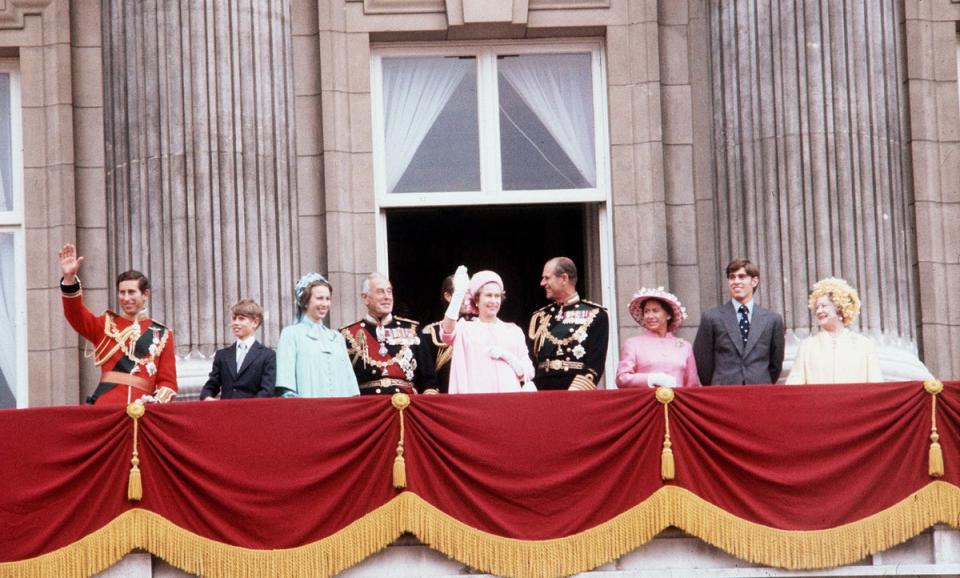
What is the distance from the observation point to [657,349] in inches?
755

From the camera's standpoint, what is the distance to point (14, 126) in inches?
906

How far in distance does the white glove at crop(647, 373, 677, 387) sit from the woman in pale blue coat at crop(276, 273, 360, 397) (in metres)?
2.31

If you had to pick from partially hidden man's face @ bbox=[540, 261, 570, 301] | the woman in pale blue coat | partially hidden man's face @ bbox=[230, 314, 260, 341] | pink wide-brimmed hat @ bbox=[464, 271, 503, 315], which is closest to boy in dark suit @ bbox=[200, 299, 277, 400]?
partially hidden man's face @ bbox=[230, 314, 260, 341]

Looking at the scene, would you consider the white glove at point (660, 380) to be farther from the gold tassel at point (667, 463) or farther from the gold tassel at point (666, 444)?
the gold tassel at point (667, 463)

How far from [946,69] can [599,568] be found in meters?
7.44

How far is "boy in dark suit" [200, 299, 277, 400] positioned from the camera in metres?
19.0

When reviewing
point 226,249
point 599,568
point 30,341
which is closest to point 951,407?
point 599,568

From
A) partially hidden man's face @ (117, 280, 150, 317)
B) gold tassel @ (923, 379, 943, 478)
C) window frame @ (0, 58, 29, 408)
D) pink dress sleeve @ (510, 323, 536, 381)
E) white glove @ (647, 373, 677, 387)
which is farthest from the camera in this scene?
window frame @ (0, 58, 29, 408)

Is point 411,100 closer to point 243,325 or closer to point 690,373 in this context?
point 243,325

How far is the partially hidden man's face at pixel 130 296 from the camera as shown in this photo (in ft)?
63.3

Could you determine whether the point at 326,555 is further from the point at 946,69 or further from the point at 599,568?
the point at 946,69

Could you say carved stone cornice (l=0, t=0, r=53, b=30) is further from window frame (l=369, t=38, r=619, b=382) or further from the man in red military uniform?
the man in red military uniform

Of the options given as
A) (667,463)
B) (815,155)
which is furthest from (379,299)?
(815,155)

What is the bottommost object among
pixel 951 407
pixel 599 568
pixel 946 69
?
pixel 599 568
